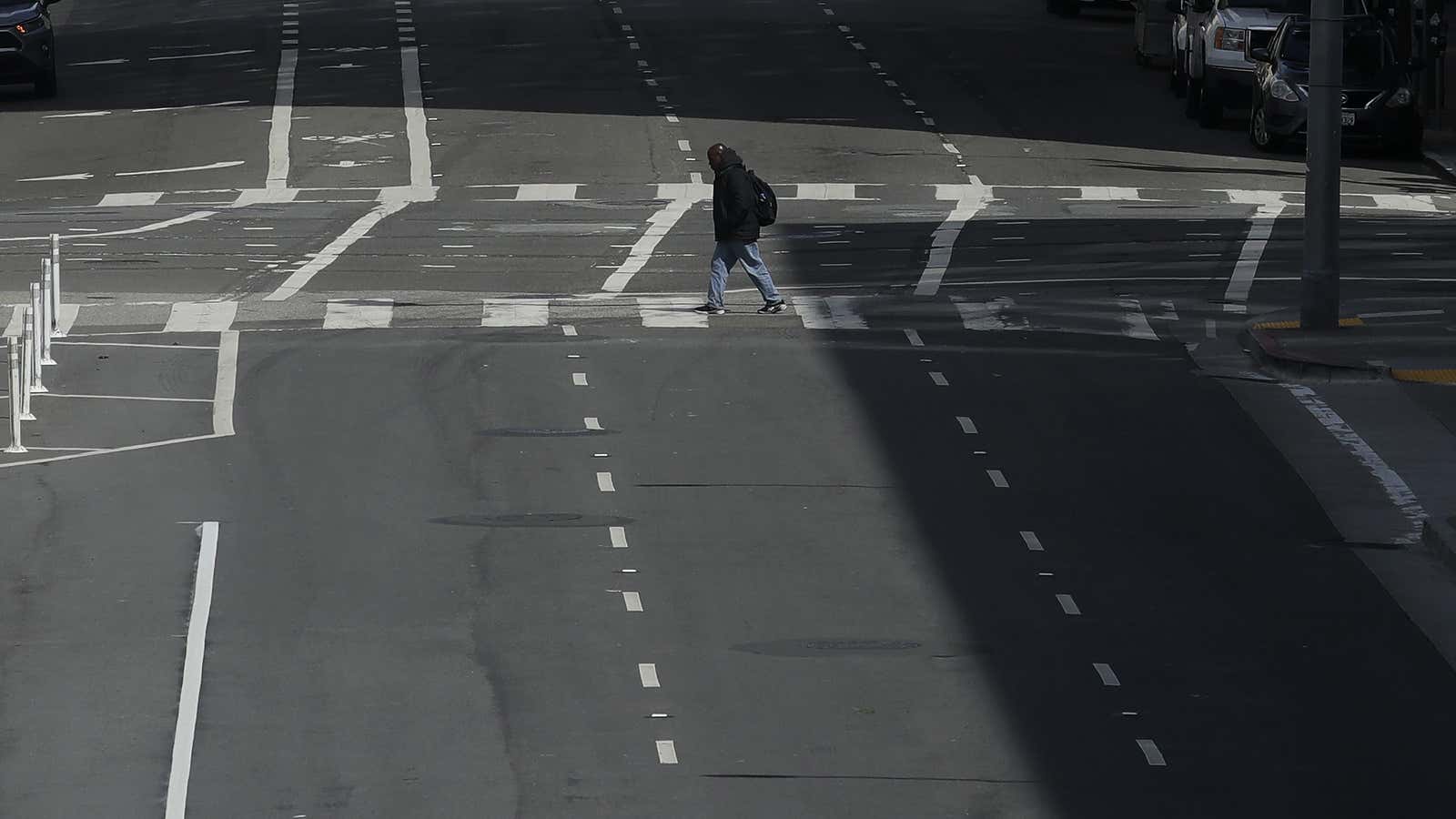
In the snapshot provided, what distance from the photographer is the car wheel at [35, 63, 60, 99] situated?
46406 mm

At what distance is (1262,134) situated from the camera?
134 feet

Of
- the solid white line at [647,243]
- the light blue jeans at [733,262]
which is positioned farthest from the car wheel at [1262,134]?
the light blue jeans at [733,262]

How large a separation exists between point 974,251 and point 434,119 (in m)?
15.7

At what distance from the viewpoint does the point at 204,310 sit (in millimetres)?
26000

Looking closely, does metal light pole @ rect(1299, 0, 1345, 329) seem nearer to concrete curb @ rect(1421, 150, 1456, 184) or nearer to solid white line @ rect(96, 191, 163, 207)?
concrete curb @ rect(1421, 150, 1456, 184)

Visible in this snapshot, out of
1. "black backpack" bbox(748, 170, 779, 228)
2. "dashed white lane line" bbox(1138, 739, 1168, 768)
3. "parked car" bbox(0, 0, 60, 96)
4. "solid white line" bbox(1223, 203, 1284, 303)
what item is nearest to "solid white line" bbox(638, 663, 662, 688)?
"dashed white lane line" bbox(1138, 739, 1168, 768)

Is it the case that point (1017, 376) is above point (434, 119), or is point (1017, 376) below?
above

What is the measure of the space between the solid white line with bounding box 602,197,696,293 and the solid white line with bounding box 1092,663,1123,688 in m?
14.1

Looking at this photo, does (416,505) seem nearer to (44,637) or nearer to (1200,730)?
(44,637)

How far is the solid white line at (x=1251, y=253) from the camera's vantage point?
1085 inches

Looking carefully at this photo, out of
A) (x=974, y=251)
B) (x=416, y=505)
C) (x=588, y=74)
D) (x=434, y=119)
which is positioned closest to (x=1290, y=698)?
(x=416, y=505)

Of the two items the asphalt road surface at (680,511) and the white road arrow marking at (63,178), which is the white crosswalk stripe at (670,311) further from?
the white road arrow marking at (63,178)

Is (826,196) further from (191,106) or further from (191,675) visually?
(191,675)

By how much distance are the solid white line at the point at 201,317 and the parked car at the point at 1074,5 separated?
35.6m
